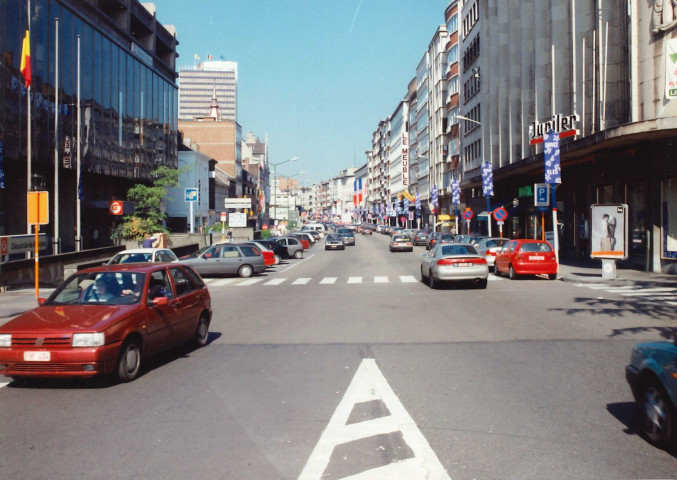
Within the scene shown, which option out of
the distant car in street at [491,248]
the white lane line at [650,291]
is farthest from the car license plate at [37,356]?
the distant car in street at [491,248]

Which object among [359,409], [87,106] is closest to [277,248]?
[87,106]

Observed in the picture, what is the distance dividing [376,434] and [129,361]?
13.1 feet

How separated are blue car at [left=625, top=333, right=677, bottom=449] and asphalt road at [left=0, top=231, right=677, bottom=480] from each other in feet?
0.63

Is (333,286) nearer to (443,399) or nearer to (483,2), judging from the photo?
(443,399)

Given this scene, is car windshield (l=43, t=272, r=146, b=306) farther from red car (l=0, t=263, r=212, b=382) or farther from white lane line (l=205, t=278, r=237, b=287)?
white lane line (l=205, t=278, r=237, b=287)

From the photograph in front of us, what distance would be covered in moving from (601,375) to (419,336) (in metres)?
4.03

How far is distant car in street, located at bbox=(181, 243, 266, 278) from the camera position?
94.4 feet

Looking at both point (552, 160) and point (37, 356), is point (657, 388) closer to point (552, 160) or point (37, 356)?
point (37, 356)

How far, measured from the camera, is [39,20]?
34.2 meters

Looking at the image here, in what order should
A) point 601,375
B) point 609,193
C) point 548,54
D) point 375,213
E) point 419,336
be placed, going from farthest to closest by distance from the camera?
1. point 375,213
2. point 548,54
3. point 609,193
4. point 419,336
5. point 601,375

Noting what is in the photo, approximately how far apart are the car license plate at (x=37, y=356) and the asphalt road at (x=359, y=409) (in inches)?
18.5

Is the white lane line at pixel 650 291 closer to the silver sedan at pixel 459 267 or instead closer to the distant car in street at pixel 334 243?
the silver sedan at pixel 459 267

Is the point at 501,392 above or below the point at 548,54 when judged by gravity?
below

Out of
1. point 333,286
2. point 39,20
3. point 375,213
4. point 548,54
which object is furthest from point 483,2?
point 375,213
